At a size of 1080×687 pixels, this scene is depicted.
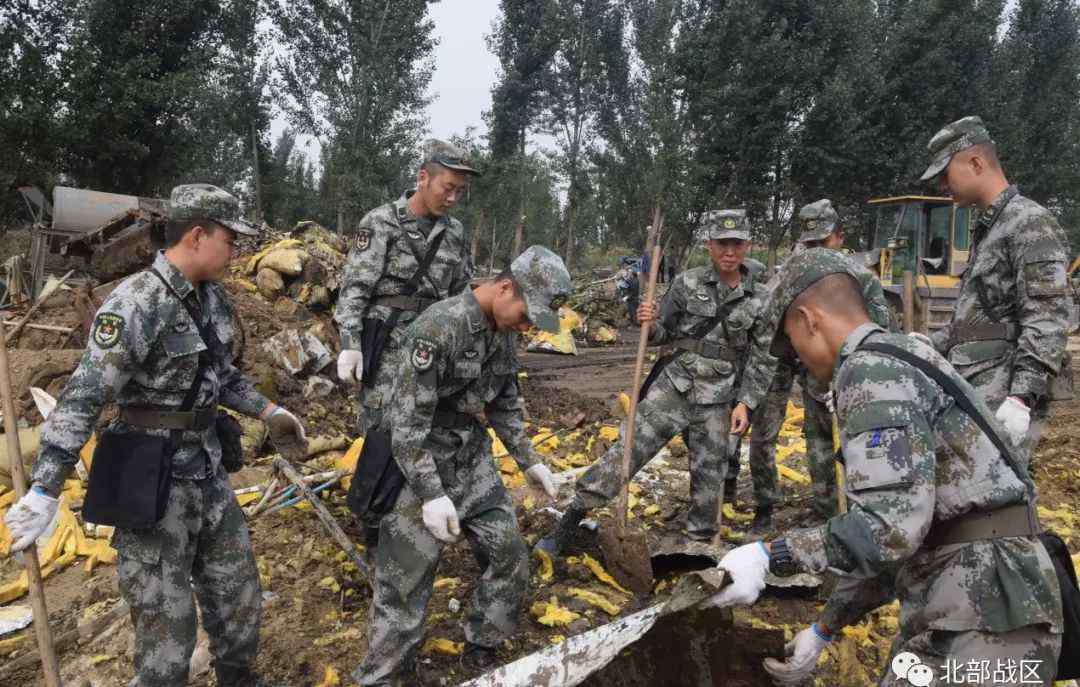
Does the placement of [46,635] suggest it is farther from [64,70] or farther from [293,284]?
[64,70]

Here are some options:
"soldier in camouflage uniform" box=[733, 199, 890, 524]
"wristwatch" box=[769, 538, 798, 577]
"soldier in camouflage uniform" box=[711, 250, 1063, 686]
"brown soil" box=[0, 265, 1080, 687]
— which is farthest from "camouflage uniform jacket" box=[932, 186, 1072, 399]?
"wristwatch" box=[769, 538, 798, 577]

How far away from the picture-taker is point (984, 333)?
3.33 m

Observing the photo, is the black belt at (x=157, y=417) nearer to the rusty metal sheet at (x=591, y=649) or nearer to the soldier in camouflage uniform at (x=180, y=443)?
the soldier in camouflage uniform at (x=180, y=443)

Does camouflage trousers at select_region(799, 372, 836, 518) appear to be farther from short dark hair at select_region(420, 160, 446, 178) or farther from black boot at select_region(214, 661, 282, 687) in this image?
black boot at select_region(214, 661, 282, 687)

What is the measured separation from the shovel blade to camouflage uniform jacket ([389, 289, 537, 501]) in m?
1.11

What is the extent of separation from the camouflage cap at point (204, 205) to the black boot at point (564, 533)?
2.45 m

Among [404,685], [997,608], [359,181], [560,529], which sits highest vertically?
[359,181]

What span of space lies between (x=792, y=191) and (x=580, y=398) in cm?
1448

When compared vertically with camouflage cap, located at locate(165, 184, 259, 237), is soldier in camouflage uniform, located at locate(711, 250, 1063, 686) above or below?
below

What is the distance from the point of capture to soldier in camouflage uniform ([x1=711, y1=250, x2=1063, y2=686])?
1691 millimetres

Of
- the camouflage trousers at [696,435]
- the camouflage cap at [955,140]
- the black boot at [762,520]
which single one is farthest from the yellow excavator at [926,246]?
the camouflage cap at [955,140]

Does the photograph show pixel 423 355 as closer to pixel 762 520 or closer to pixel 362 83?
pixel 762 520

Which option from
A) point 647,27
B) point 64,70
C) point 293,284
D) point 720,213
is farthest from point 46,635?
point 647,27

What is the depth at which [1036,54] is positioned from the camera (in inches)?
1077
